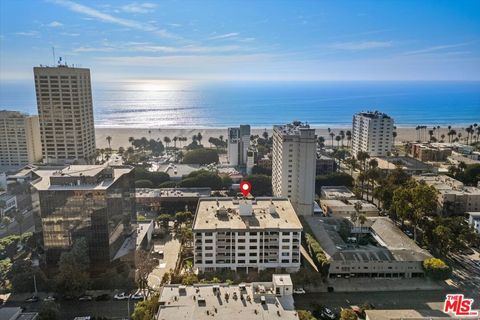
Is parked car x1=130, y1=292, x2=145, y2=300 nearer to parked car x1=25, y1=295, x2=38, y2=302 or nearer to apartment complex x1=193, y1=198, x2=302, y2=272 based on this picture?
apartment complex x1=193, y1=198, x2=302, y2=272

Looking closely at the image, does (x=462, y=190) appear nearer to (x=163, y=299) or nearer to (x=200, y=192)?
(x=200, y=192)

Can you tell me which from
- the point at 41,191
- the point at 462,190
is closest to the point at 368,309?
the point at 41,191

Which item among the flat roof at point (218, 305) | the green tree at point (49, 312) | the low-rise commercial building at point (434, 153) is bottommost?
the green tree at point (49, 312)

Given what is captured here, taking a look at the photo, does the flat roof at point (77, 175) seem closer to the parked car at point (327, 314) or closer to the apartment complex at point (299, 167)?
the parked car at point (327, 314)

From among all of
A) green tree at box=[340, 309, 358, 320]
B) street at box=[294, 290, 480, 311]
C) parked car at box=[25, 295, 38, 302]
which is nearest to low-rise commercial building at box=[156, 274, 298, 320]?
green tree at box=[340, 309, 358, 320]

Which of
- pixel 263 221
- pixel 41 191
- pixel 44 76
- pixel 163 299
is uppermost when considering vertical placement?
pixel 44 76

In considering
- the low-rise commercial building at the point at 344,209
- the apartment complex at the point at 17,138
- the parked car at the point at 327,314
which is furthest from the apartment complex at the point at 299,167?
the apartment complex at the point at 17,138

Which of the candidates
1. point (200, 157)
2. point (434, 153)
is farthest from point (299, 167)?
point (434, 153)
